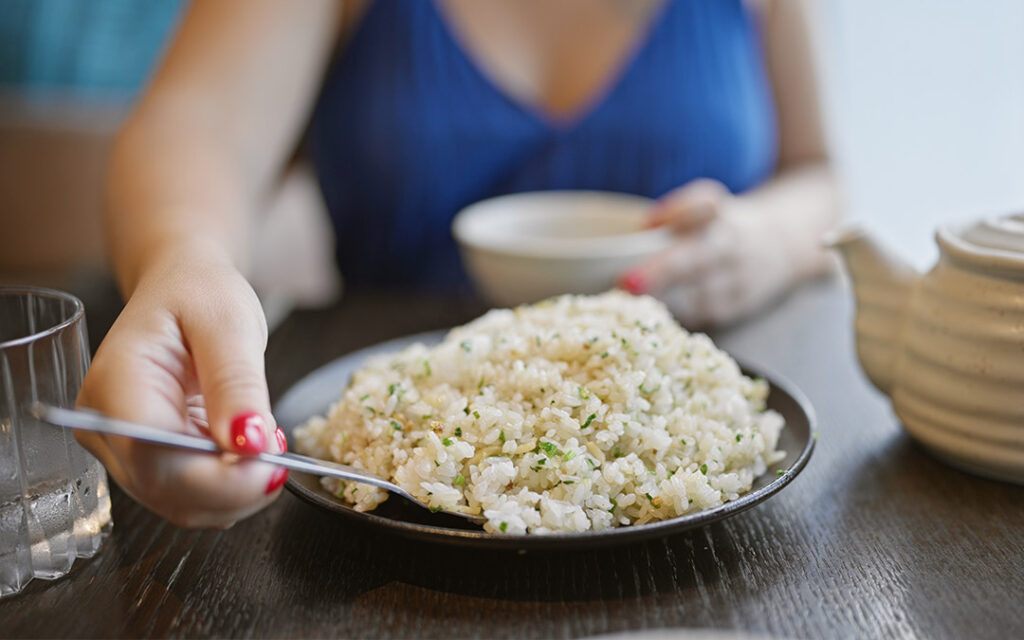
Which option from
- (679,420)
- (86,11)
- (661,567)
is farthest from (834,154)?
(86,11)

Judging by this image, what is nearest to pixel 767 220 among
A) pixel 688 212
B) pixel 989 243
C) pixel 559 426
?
pixel 688 212

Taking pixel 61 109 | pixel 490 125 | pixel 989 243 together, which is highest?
pixel 989 243

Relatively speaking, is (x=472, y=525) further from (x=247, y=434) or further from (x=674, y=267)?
(x=674, y=267)

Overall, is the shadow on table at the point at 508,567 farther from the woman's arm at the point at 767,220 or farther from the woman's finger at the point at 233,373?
the woman's arm at the point at 767,220

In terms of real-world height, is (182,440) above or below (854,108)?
above

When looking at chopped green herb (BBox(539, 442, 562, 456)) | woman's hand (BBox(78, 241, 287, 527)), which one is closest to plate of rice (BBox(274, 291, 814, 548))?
chopped green herb (BBox(539, 442, 562, 456))

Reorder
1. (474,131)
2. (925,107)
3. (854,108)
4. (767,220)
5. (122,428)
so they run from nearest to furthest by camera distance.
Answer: (122,428) → (767,220) → (474,131) → (925,107) → (854,108)

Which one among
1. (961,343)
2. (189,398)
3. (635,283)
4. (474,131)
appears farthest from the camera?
(474,131)
